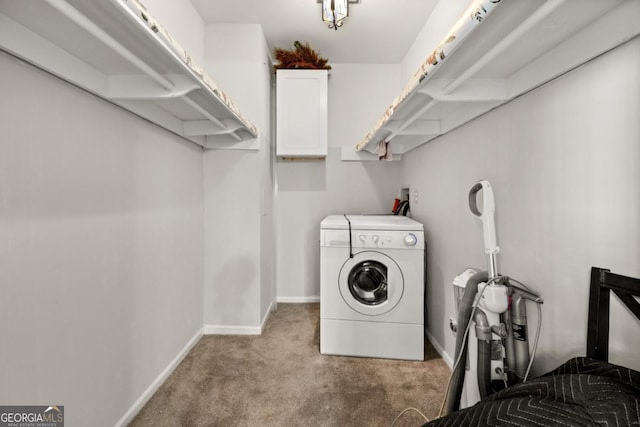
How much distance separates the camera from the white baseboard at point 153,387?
4.31 feet

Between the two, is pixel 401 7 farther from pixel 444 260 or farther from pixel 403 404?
pixel 403 404

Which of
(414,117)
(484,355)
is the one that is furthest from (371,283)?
(414,117)

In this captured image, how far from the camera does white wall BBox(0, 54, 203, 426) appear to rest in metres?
0.84

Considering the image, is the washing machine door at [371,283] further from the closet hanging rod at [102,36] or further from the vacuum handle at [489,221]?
the closet hanging rod at [102,36]

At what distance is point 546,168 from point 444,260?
0.99m

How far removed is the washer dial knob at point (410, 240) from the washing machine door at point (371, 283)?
164 mm

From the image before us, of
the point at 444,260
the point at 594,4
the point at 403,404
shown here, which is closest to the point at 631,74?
the point at 594,4

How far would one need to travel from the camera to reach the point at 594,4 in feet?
2.37

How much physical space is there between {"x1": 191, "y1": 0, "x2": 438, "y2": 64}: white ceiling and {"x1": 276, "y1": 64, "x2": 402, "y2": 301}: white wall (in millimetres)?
343

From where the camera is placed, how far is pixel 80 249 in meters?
1.06

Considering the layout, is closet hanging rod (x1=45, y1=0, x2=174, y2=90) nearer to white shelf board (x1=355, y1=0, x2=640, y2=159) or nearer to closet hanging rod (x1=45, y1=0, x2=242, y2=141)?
closet hanging rod (x1=45, y1=0, x2=242, y2=141)

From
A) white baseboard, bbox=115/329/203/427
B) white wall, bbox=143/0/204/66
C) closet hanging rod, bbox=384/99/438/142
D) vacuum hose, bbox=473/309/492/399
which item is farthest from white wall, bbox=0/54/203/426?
vacuum hose, bbox=473/309/492/399

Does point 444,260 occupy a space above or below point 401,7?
below

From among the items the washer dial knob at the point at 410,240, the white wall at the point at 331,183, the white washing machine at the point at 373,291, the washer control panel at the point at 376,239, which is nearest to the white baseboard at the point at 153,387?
the white washing machine at the point at 373,291
